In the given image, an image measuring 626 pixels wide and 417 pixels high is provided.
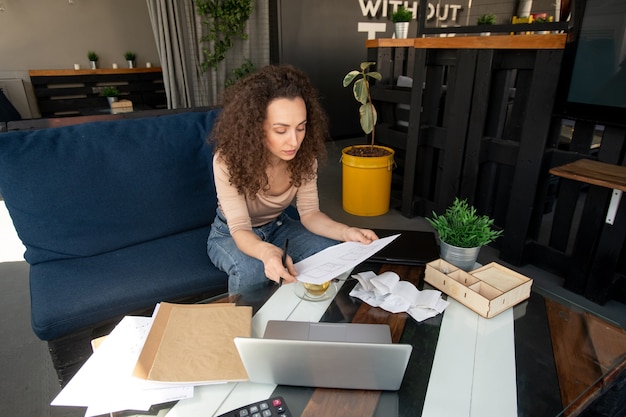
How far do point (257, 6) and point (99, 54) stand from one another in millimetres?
1930

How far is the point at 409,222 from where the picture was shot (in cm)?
277

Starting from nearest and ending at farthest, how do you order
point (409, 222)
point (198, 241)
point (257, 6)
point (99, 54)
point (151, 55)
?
point (198, 241) → point (409, 222) → point (257, 6) → point (99, 54) → point (151, 55)

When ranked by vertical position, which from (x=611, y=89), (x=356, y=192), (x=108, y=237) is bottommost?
(x=356, y=192)

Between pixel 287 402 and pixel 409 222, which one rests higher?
pixel 287 402

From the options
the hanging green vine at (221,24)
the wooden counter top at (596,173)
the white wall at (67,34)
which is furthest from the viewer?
the white wall at (67,34)

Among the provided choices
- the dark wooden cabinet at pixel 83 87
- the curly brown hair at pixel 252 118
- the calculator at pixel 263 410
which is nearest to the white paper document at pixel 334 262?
the calculator at pixel 263 410

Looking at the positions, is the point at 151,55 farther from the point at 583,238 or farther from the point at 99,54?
the point at 583,238

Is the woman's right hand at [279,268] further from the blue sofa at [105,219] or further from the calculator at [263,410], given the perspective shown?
the blue sofa at [105,219]

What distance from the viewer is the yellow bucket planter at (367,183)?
268 cm

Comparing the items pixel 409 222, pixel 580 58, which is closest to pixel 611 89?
pixel 580 58

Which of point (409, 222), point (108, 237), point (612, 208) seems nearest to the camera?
point (108, 237)

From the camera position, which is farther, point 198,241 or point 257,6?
point 257,6

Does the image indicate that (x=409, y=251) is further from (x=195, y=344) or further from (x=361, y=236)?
(x=195, y=344)

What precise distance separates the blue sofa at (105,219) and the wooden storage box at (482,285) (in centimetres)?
77
